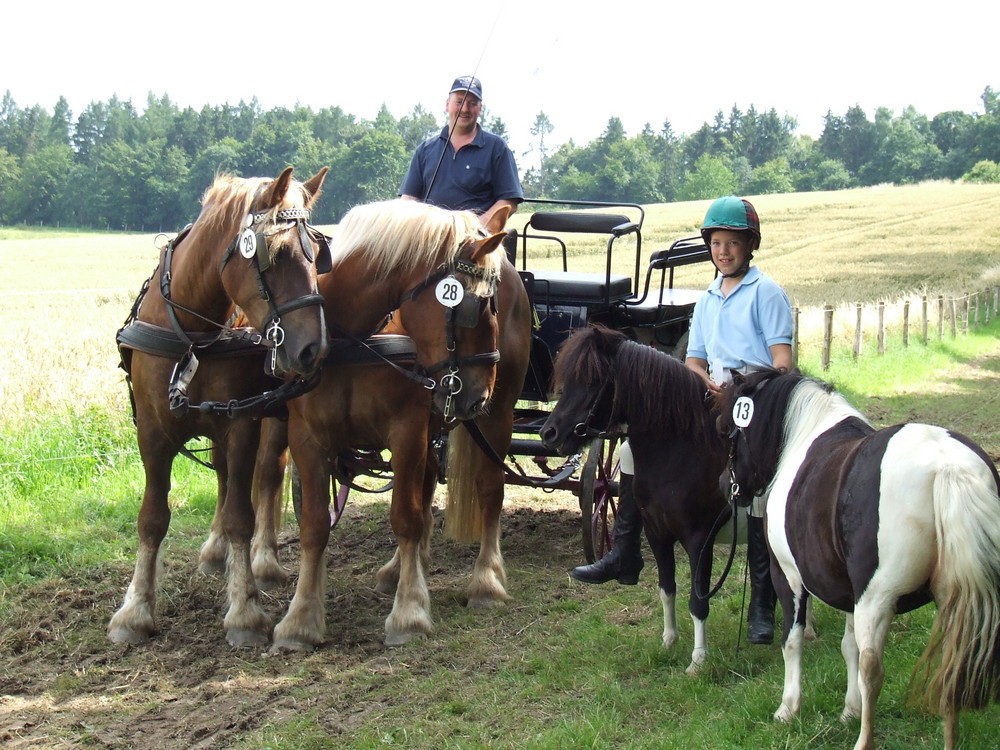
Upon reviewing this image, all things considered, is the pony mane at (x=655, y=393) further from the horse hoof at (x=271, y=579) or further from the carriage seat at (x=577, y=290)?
the horse hoof at (x=271, y=579)

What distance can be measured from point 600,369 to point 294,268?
1.39 meters

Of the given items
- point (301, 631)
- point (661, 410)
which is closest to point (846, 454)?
point (661, 410)

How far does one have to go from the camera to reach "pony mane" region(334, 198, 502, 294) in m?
4.58

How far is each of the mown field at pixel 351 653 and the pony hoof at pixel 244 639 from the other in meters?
0.06

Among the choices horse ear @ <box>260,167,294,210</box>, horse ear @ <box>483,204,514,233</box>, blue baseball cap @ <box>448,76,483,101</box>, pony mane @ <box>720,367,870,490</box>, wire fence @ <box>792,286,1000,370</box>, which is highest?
blue baseball cap @ <box>448,76,483,101</box>

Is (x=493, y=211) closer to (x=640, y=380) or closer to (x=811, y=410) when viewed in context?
A: (x=640, y=380)

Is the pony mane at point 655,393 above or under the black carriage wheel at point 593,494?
above

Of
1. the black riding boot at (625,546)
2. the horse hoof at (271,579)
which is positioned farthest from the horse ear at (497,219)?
the horse hoof at (271,579)

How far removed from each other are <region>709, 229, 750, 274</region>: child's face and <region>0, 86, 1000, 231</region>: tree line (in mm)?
Result: 5147

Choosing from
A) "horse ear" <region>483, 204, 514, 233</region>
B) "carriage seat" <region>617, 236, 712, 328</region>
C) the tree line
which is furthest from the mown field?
the tree line

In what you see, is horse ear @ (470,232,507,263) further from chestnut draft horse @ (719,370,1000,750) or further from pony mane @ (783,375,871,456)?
chestnut draft horse @ (719,370,1000,750)

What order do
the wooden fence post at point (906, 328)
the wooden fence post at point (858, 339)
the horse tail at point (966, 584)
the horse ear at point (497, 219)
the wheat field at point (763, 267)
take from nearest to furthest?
the horse tail at point (966, 584)
the horse ear at point (497, 219)
the wheat field at point (763, 267)
the wooden fence post at point (858, 339)
the wooden fence post at point (906, 328)

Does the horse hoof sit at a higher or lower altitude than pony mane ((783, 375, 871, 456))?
lower

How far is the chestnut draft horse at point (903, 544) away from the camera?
8.50ft
